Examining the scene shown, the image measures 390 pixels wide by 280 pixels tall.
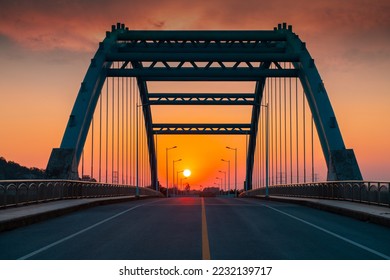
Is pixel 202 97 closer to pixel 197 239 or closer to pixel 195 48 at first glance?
pixel 195 48

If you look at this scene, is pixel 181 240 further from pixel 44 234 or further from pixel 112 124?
pixel 112 124

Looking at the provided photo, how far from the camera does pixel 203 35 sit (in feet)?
156

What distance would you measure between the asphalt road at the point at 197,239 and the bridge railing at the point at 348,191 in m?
3.50

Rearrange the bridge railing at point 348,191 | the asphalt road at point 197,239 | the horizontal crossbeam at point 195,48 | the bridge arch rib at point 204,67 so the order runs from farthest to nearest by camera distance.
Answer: the horizontal crossbeam at point 195,48
the bridge arch rib at point 204,67
the bridge railing at point 348,191
the asphalt road at point 197,239

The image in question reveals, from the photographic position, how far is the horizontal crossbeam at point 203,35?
155 feet

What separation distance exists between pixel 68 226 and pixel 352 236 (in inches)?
308

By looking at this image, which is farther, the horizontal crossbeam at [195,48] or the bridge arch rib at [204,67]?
the horizontal crossbeam at [195,48]

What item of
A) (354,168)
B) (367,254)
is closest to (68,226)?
(367,254)

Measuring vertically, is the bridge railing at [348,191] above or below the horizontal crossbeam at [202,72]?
below

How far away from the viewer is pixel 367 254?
1287cm

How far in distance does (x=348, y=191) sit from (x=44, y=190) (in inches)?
525

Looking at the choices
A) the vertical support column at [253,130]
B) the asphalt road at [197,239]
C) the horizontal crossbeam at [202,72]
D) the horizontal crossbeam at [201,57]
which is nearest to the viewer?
the asphalt road at [197,239]

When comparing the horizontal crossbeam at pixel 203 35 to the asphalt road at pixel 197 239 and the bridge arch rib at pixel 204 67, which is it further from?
the asphalt road at pixel 197 239

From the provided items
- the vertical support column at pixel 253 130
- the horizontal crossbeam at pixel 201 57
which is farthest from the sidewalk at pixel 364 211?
the vertical support column at pixel 253 130
